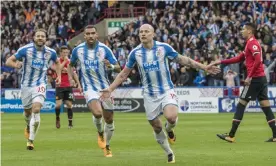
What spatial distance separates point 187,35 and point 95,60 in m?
25.4

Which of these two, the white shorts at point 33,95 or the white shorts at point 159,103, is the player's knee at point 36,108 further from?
the white shorts at point 159,103

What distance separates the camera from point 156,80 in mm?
13391

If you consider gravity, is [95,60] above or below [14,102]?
above

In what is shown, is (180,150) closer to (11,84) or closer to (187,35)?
(187,35)

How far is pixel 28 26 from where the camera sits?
4897cm

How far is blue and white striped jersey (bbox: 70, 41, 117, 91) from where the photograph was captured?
603 inches

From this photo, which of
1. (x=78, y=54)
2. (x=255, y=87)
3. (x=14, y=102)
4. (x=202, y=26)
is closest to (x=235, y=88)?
(x=202, y=26)

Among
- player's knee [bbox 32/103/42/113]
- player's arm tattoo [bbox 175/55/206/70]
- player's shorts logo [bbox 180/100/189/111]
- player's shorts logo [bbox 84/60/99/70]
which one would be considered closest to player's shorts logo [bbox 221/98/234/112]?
player's shorts logo [bbox 180/100/189/111]

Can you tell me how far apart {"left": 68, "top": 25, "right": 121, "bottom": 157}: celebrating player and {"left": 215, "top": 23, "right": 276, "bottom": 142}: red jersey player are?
3.32 m

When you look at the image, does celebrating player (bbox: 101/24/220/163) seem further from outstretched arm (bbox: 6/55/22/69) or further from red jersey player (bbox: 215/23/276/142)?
red jersey player (bbox: 215/23/276/142)

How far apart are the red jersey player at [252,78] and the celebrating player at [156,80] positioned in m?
3.90

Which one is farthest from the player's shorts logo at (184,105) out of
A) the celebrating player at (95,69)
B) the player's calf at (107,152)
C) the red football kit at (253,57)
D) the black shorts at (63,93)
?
the player's calf at (107,152)

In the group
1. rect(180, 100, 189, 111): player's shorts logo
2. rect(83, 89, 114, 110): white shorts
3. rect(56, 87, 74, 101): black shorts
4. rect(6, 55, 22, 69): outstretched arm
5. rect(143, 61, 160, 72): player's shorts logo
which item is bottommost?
rect(180, 100, 189, 111): player's shorts logo

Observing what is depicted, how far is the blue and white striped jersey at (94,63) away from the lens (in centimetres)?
Answer: 1533
